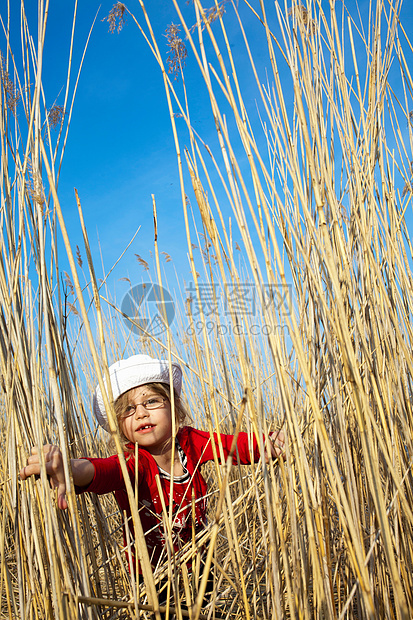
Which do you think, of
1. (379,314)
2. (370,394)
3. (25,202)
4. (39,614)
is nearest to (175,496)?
(39,614)

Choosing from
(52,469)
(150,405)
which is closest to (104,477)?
(52,469)

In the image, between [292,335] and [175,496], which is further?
[175,496]

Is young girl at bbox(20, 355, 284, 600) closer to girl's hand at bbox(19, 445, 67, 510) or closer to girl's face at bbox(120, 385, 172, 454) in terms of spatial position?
girl's face at bbox(120, 385, 172, 454)

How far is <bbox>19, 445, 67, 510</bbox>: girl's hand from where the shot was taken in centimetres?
64

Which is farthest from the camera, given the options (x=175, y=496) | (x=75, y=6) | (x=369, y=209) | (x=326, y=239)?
(x=175, y=496)

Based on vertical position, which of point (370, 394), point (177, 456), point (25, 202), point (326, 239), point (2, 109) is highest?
point (2, 109)

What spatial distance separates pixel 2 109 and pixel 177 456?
0.97 m

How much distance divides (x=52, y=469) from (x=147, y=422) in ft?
1.54

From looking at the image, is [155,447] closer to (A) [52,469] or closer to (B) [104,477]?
(B) [104,477]

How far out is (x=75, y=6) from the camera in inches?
27.5

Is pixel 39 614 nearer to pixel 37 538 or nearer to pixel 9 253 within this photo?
pixel 37 538

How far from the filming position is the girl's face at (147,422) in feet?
3.73

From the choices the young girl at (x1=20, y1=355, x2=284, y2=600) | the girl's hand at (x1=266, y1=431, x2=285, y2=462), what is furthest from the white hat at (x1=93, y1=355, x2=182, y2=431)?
the girl's hand at (x1=266, y1=431, x2=285, y2=462)

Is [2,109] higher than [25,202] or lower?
higher
